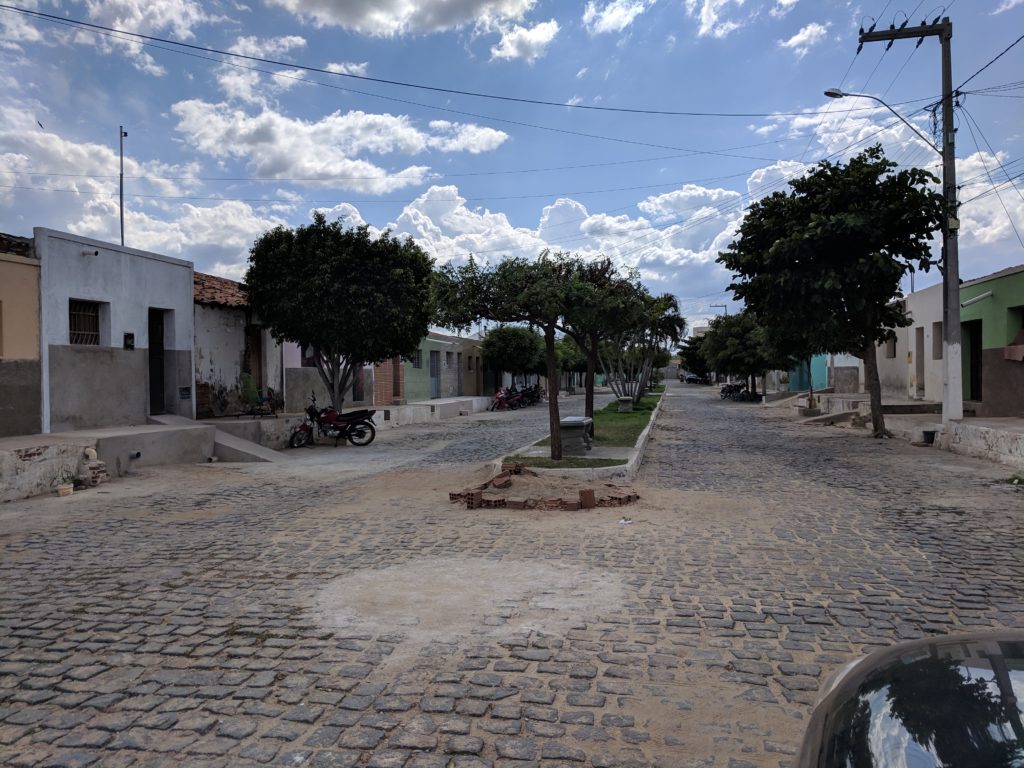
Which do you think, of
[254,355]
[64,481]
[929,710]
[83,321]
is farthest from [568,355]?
[929,710]

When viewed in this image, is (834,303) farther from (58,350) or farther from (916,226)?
(58,350)

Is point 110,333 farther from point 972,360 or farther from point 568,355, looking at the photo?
point 568,355

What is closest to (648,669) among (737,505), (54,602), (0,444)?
(54,602)

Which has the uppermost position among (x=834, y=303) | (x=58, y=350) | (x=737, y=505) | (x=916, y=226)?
(x=916, y=226)

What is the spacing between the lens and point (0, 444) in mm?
11000

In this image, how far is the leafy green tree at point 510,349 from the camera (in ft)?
138

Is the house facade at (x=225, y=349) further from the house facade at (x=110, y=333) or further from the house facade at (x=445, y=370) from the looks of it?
the house facade at (x=445, y=370)

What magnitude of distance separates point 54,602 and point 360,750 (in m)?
3.48

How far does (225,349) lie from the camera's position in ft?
61.7

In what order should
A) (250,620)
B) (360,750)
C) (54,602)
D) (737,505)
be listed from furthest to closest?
(737,505) < (54,602) < (250,620) < (360,750)

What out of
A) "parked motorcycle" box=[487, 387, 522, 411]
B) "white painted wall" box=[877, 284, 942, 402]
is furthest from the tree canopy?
"parked motorcycle" box=[487, 387, 522, 411]

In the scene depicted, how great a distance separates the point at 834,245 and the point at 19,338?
52.8ft

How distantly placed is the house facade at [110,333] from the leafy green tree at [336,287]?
1.87 m

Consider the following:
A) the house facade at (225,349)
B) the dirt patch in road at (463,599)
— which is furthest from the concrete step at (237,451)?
the dirt patch in road at (463,599)
